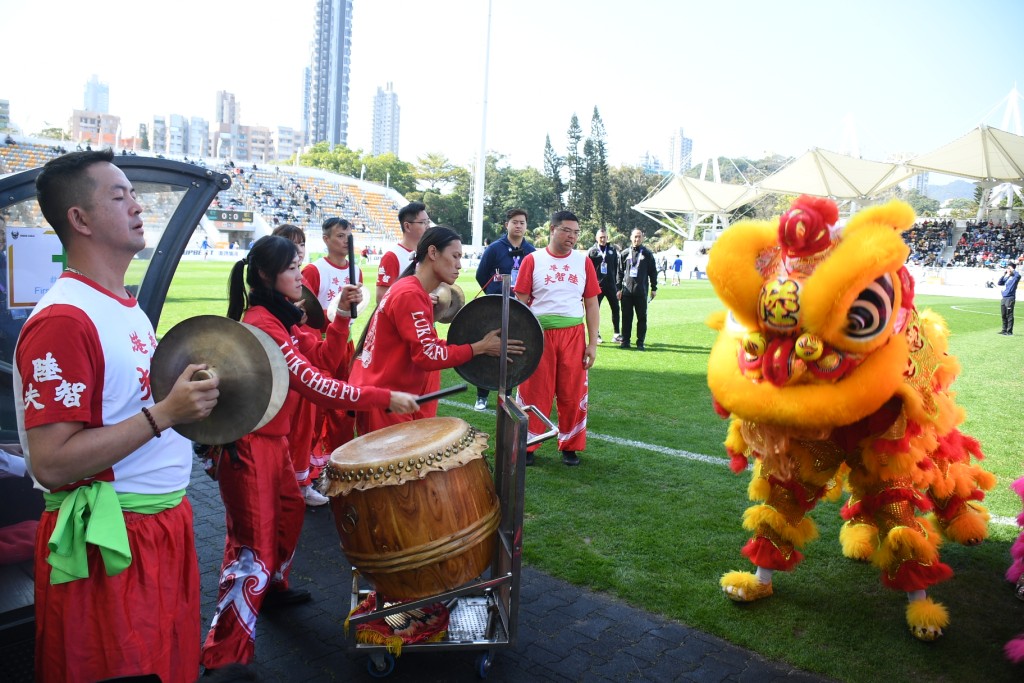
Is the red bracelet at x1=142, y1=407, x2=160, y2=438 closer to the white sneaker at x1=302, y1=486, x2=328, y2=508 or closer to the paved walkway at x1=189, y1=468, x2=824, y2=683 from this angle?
the paved walkway at x1=189, y1=468, x2=824, y2=683

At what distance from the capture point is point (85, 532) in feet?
6.75

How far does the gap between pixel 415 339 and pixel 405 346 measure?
221 millimetres

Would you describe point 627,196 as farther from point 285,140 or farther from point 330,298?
point 285,140

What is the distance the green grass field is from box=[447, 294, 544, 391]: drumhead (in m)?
1.31

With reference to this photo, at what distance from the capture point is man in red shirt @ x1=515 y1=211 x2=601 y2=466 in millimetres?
6207

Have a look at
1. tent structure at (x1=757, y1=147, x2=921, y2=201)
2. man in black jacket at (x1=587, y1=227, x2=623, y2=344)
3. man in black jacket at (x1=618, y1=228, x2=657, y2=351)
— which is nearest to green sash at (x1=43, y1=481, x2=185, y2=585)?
man in black jacket at (x1=587, y1=227, x2=623, y2=344)

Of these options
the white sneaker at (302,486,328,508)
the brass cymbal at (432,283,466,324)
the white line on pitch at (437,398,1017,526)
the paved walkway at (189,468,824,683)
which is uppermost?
the brass cymbal at (432,283,466,324)

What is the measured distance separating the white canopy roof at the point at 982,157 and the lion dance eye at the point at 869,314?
55.3 meters

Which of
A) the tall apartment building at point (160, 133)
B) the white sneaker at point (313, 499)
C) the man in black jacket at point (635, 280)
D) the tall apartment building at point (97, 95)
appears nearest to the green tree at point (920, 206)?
the man in black jacket at point (635, 280)

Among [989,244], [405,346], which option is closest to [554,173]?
[989,244]

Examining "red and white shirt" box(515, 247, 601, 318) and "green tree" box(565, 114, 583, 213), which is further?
"green tree" box(565, 114, 583, 213)

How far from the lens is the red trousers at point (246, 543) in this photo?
3066 millimetres

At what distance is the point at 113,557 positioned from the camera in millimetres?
2072

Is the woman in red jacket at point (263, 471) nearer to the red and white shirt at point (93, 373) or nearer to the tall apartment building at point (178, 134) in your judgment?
the red and white shirt at point (93, 373)
